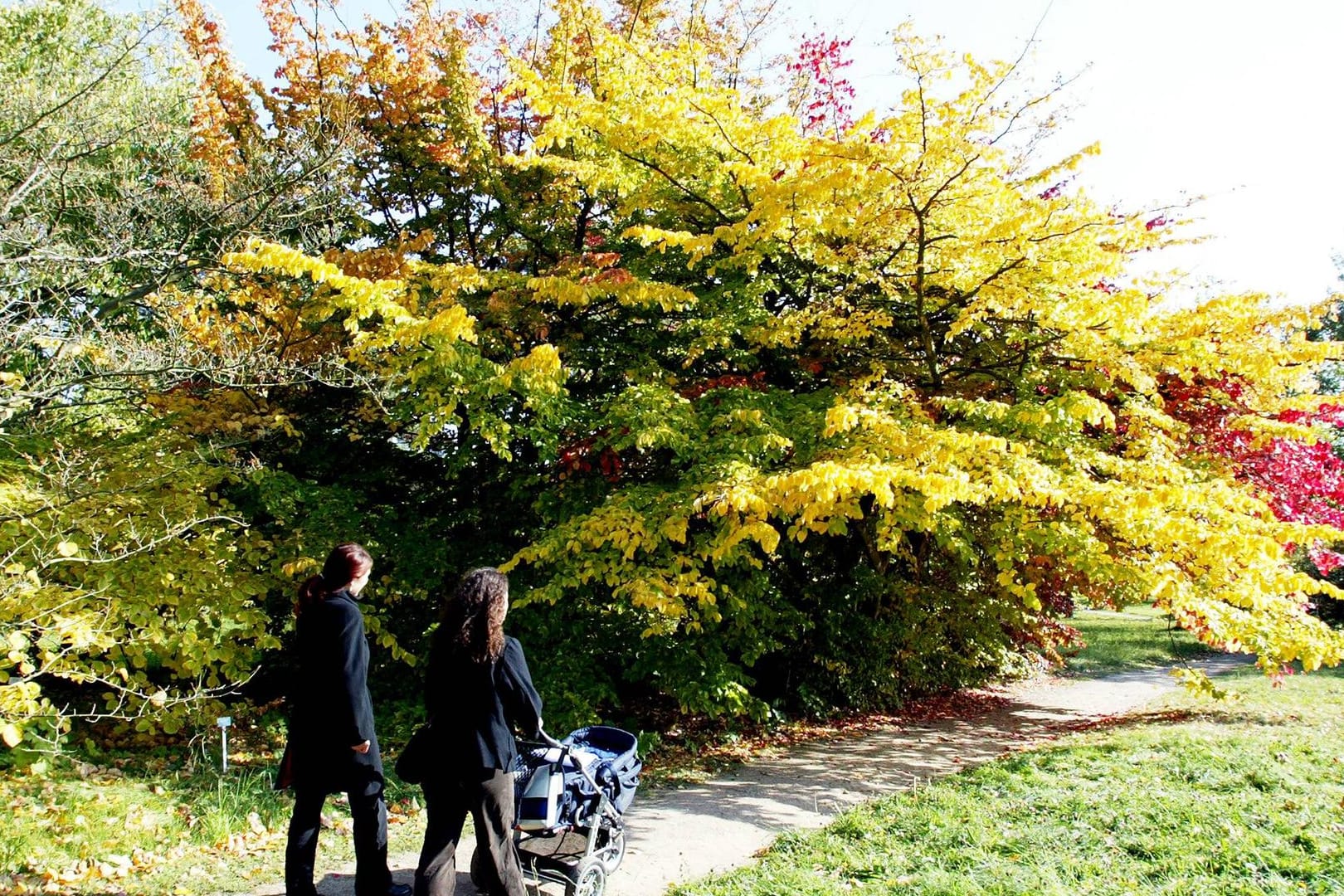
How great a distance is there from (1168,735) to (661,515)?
4.82m

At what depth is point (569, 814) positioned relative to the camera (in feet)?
12.8

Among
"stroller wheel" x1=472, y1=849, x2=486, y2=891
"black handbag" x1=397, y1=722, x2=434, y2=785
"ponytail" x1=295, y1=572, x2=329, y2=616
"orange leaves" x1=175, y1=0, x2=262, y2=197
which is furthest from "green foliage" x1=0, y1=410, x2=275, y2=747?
"orange leaves" x1=175, y1=0, x2=262, y2=197

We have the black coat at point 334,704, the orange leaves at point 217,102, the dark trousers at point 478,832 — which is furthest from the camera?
the orange leaves at point 217,102

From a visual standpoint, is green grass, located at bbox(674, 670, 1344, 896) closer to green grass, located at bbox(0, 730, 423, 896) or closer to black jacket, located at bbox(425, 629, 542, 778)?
black jacket, located at bbox(425, 629, 542, 778)

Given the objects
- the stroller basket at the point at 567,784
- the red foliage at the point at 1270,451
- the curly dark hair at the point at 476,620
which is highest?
the red foliage at the point at 1270,451

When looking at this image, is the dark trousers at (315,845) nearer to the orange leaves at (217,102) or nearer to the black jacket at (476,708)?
the black jacket at (476,708)

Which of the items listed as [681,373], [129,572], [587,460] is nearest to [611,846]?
[587,460]

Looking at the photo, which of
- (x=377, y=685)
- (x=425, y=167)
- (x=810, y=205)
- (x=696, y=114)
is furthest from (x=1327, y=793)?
(x=425, y=167)

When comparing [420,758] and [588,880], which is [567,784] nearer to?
[588,880]

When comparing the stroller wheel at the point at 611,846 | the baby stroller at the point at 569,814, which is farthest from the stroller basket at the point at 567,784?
the stroller wheel at the point at 611,846

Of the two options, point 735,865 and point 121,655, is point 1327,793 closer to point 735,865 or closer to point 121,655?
point 735,865

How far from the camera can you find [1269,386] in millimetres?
7043

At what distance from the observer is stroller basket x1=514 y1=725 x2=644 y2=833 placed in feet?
12.3

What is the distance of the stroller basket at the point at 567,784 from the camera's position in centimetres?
375
